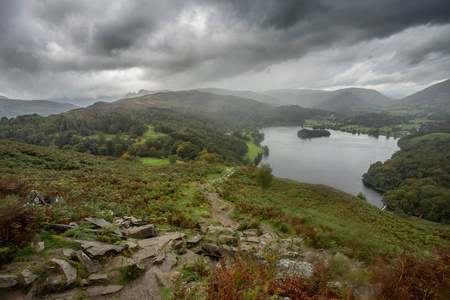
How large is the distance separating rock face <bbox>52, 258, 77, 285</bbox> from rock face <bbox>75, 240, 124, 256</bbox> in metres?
0.63

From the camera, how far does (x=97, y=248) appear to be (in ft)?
14.8

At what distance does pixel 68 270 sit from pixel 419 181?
253 feet

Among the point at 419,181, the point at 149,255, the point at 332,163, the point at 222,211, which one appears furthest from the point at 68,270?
the point at 332,163

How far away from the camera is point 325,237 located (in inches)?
319

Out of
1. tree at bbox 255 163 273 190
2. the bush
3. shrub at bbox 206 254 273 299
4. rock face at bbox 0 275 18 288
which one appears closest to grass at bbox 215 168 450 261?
tree at bbox 255 163 273 190

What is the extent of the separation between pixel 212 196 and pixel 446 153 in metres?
105

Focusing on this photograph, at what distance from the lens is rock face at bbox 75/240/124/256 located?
4402 millimetres

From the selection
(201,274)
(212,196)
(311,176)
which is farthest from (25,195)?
(311,176)

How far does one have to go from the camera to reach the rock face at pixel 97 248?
14.4ft

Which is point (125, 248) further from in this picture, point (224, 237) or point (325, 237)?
point (325, 237)

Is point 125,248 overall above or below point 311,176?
above

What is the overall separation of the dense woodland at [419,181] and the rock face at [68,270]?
55352mm

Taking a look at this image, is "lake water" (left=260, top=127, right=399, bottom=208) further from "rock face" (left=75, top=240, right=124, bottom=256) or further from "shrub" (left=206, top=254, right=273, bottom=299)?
"rock face" (left=75, top=240, right=124, bottom=256)

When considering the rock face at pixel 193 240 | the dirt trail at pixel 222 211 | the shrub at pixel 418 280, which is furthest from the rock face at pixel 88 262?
the dirt trail at pixel 222 211
